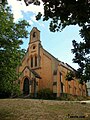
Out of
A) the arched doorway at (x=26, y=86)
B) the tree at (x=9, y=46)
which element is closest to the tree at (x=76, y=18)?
the tree at (x=9, y=46)

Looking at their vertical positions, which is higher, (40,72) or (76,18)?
(40,72)

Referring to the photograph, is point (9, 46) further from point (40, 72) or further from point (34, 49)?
point (34, 49)

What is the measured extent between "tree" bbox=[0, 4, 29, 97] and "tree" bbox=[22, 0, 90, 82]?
8.72m

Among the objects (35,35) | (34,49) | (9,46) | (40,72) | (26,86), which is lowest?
(26,86)

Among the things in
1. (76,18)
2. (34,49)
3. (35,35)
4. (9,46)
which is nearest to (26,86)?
(34,49)

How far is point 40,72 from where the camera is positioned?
50.6 m

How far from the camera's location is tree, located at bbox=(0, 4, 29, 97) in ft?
71.1

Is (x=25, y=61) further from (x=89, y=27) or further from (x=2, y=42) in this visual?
(x=89, y=27)

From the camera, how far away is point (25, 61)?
5459cm

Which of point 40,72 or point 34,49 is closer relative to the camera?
point 40,72

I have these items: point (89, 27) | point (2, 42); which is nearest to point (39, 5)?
point (89, 27)

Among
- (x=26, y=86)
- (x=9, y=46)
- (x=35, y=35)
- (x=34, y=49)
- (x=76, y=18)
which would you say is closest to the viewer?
(x=76, y=18)

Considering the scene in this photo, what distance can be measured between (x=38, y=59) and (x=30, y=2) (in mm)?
39177

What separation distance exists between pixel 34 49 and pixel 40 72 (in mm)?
5583
